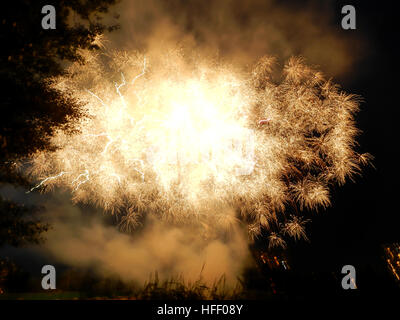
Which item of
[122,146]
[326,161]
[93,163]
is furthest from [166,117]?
[326,161]

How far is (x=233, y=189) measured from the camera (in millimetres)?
9078

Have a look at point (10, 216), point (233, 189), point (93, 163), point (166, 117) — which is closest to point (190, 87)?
point (166, 117)

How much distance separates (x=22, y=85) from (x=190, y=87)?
5.20 meters

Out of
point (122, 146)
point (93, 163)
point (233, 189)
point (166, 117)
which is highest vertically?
point (166, 117)

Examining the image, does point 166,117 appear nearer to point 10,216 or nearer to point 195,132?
point 195,132

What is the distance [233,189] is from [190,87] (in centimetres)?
422

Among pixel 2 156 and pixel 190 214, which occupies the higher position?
pixel 2 156

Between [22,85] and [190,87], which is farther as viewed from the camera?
[190,87]
